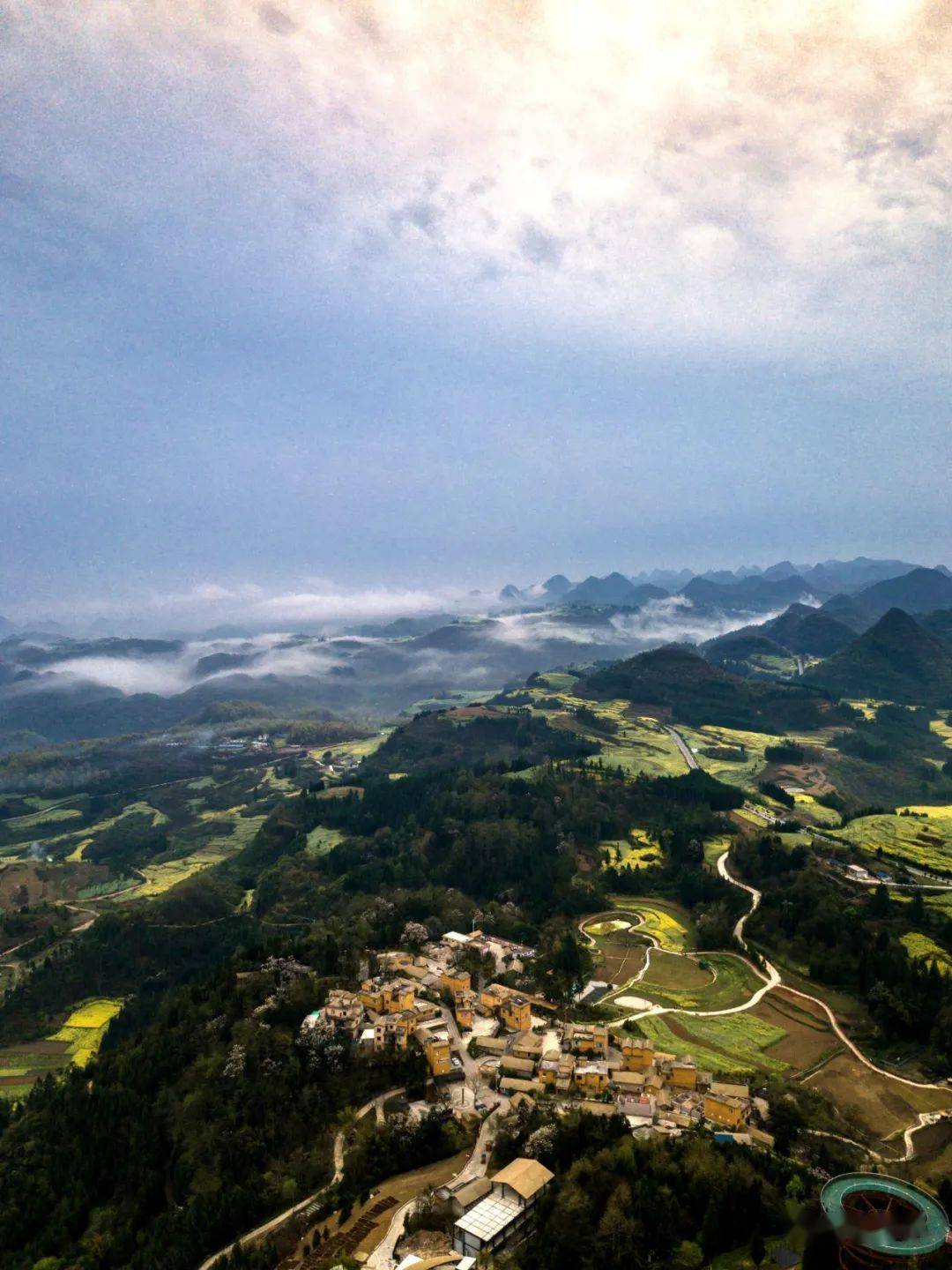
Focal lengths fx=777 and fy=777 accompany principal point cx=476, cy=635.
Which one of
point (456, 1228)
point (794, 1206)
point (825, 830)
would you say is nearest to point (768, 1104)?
point (794, 1206)

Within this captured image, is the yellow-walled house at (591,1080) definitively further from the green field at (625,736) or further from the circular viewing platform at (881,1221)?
the green field at (625,736)

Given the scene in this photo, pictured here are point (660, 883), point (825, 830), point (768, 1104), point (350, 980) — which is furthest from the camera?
point (825, 830)

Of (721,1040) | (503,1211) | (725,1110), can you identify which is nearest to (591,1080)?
(725,1110)

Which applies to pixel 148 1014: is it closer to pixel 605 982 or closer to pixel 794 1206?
pixel 605 982

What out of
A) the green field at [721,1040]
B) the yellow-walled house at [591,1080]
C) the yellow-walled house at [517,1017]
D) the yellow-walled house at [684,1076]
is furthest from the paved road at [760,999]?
→ the yellow-walled house at [591,1080]

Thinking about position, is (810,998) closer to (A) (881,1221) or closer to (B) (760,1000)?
(B) (760,1000)

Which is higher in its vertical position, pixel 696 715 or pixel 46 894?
pixel 696 715
